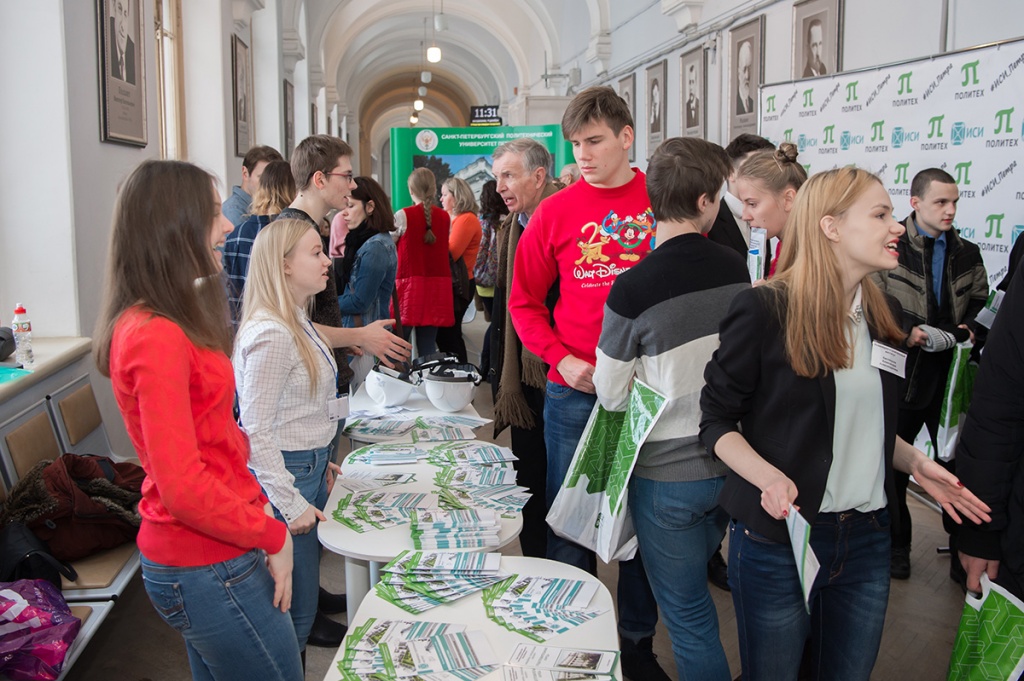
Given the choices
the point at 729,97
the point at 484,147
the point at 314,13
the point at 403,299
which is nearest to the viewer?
the point at 403,299

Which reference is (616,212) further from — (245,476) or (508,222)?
(245,476)

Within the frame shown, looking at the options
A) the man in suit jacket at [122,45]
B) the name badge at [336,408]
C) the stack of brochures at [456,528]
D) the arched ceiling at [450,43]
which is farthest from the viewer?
the arched ceiling at [450,43]

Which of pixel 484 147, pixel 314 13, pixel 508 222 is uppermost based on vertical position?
pixel 314 13

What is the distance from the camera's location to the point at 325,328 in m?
2.68

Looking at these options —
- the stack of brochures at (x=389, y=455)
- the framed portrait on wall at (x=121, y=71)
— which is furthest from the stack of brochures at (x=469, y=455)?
the framed portrait on wall at (x=121, y=71)

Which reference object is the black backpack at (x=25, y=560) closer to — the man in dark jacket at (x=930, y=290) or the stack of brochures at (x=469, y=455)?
the stack of brochures at (x=469, y=455)

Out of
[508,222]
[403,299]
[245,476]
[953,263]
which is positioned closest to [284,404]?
[245,476]

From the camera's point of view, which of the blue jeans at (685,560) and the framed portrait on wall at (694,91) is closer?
the blue jeans at (685,560)

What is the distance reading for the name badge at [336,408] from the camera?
2361 mm

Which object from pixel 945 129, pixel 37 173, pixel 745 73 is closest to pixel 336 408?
pixel 37 173

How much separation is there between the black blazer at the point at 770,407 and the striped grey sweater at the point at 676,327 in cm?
21

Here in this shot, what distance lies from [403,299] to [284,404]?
3.71m

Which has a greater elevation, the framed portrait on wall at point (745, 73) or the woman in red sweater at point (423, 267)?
the framed portrait on wall at point (745, 73)

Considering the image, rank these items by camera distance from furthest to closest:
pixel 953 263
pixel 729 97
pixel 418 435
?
pixel 729 97 < pixel 953 263 < pixel 418 435
